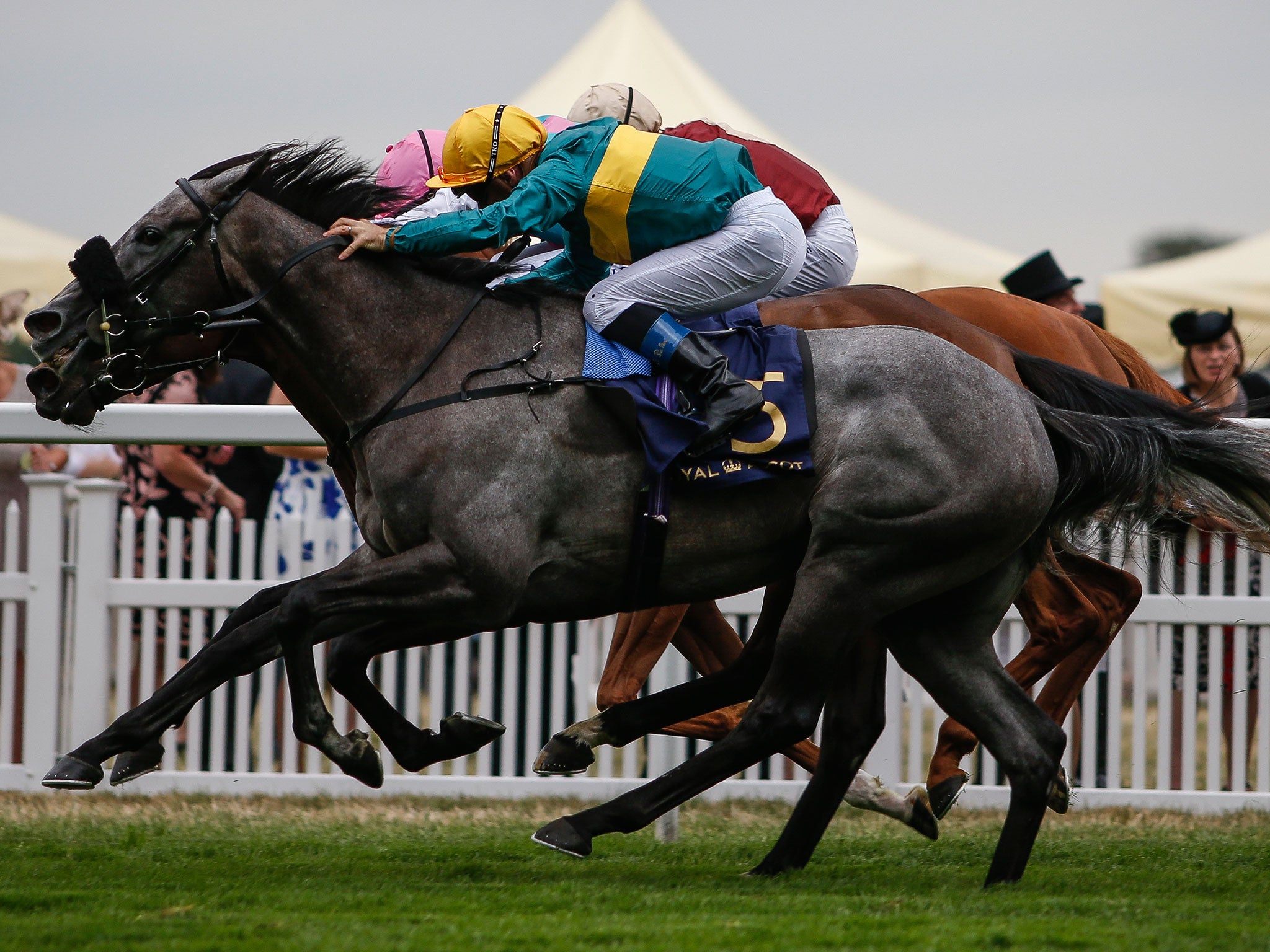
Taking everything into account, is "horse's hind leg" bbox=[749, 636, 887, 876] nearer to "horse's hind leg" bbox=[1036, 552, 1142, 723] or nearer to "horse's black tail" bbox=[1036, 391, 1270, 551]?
"horse's black tail" bbox=[1036, 391, 1270, 551]

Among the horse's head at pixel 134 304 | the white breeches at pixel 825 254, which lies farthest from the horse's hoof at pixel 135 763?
the white breeches at pixel 825 254

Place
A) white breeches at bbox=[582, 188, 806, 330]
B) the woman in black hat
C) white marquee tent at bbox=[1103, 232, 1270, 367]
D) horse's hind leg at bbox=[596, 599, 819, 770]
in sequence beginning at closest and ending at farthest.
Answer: white breeches at bbox=[582, 188, 806, 330], horse's hind leg at bbox=[596, 599, 819, 770], the woman in black hat, white marquee tent at bbox=[1103, 232, 1270, 367]

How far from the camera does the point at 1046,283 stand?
25.0ft

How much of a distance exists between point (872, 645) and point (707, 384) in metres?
1.10

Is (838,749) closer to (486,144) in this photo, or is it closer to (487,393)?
(487,393)

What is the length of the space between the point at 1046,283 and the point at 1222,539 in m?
2.36

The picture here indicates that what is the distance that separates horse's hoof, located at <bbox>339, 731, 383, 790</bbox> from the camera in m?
4.09

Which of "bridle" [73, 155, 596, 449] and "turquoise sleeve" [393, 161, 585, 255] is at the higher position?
"turquoise sleeve" [393, 161, 585, 255]

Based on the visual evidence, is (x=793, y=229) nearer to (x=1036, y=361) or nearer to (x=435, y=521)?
(x=1036, y=361)

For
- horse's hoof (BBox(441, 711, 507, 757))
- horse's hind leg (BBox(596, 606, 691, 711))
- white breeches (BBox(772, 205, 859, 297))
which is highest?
white breeches (BBox(772, 205, 859, 297))

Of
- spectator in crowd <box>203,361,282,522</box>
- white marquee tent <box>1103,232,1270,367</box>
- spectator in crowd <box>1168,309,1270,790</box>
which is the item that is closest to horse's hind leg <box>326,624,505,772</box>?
spectator in crowd <box>1168,309,1270,790</box>

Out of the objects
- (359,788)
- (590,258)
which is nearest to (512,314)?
(590,258)

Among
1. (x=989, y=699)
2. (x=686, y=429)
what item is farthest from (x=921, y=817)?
(x=686, y=429)

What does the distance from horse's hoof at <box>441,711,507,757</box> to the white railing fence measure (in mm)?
1512
